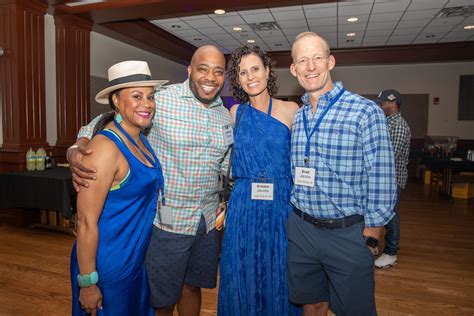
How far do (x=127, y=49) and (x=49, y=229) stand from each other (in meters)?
4.30

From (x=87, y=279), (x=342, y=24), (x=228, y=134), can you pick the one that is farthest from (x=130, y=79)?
(x=342, y=24)

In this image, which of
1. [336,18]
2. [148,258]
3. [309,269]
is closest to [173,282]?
[148,258]

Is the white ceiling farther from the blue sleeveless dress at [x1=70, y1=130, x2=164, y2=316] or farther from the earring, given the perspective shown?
the blue sleeveless dress at [x1=70, y1=130, x2=164, y2=316]

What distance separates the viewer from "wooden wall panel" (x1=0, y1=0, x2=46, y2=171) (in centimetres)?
466

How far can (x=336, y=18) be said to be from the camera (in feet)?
21.1

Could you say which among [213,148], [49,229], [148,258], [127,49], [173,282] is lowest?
[49,229]

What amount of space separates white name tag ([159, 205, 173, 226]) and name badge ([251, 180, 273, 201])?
432 mm

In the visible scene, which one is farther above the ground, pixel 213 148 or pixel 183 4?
pixel 183 4

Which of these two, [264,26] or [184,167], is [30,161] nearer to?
[184,167]

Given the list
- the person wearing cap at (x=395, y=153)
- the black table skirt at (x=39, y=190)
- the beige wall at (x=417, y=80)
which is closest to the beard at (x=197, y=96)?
the person wearing cap at (x=395, y=153)

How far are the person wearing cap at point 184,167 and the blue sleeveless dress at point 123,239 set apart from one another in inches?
9.7

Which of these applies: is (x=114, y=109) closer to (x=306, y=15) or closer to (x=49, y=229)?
(x=49, y=229)

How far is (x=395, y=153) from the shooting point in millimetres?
3453

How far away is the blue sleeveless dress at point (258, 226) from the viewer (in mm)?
1847
